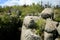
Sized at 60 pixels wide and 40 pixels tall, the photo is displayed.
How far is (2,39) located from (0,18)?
3.04 feet

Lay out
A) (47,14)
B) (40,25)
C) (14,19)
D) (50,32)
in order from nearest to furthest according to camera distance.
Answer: (50,32)
(40,25)
(47,14)
(14,19)

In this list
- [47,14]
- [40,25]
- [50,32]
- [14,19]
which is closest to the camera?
[50,32]

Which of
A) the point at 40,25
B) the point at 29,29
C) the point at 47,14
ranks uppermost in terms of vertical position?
the point at 47,14

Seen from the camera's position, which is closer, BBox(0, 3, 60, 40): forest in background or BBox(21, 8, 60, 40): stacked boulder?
BBox(21, 8, 60, 40): stacked boulder

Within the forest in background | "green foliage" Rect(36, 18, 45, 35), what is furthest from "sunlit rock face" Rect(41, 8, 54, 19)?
the forest in background

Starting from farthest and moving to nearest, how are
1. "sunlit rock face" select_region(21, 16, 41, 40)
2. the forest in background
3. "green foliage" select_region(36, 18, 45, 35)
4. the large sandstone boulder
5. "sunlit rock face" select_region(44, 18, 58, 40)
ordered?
the forest in background, the large sandstone boulder, "green foliage" select_region(36, 18, 45, 35), "sunlit rock face" select_region(21, 16, 41, 40), "sunlit rock face" select_region(44, 18, 58, 40)

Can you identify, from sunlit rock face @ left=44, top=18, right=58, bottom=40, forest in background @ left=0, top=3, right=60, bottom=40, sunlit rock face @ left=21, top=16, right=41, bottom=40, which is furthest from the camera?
forest in background @ left=0, top=3, right=60, bottom=40

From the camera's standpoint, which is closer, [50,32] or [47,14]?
[50,32]

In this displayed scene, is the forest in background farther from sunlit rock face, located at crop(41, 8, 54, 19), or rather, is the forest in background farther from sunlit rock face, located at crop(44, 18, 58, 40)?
sunlit rock face, located at crop(44, 18, 58, 40)

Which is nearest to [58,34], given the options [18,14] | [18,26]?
[18,26]

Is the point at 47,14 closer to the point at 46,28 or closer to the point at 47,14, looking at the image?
the point at 47,14

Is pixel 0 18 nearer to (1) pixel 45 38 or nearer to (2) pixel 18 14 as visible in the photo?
(2) pixel 18 14

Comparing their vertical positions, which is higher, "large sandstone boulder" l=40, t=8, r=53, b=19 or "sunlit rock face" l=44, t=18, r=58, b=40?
"large sandstone boulder" l=40, t=8, r=53, b=19

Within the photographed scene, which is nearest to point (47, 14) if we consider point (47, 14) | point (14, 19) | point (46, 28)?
point (47, 14)
